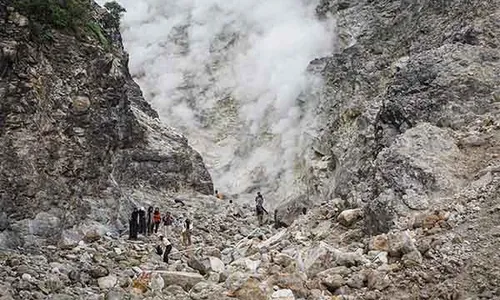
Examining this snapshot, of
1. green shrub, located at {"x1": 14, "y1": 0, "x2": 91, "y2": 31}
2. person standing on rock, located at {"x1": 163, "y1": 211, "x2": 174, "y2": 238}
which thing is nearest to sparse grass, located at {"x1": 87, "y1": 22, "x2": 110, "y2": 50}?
green shrub, located at {"x1": 14, "y1": 0, "x2": 91, "y2": 31}

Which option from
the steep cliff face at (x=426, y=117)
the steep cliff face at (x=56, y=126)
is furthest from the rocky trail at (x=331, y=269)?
the steep cliff face at (x=56, y=126)

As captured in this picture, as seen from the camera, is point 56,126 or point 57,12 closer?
point 56,126

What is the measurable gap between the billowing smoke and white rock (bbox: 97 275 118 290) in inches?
1063

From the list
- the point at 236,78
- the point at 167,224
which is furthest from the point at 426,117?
the point at 236,78

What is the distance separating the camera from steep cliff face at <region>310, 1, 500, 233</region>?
1496 cm

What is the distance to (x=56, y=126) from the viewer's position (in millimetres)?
23000

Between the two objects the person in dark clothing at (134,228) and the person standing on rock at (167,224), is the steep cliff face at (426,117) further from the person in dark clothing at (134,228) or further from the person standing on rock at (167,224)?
the person in dark clothing at (134,228)

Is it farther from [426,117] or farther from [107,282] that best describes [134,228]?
Result: [426,117]

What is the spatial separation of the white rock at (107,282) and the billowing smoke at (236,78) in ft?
88.6

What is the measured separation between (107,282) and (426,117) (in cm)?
1063

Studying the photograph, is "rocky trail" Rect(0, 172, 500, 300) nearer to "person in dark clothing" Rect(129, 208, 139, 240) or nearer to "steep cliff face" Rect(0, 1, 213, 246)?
"steep cliff face" Rect(0, 1, 213, 246)

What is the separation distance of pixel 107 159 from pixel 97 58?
4632 mm

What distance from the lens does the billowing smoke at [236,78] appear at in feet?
158

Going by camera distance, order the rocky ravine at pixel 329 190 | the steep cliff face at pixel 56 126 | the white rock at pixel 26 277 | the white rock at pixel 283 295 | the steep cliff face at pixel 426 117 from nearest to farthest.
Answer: the white rock at pixel 283 295 < the rocky ravine at pixel 329 190 < the white rock at pixel 26 277 < the steep cliff face at pixel 426 117 < the steep cliff face at pixel 56 126
